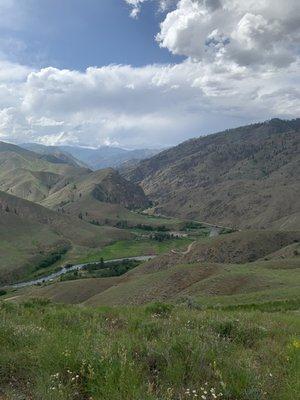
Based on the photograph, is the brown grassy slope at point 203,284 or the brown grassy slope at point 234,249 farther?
the brown grassy slope at point 234,249

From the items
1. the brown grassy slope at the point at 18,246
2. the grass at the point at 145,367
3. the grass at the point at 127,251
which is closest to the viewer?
the grass at the point at 145,367

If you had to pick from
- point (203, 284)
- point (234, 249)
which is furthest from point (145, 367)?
point (234, 249)

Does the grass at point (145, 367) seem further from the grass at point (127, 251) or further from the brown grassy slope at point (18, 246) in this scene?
the grass at point (127, 251)

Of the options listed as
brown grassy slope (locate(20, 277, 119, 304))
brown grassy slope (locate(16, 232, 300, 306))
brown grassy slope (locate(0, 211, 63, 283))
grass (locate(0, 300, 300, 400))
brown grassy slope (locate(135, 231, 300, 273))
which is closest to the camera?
grass (locate(0, 300, 300, 400))

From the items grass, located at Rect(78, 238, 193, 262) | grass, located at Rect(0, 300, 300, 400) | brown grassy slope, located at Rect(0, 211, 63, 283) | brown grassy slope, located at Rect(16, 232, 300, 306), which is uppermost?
grass, located at Rect(0, 300, 300, 400)

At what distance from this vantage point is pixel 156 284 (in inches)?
2206

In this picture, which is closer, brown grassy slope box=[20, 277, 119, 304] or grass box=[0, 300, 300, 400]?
grass box=[0, 300, 300, 400]

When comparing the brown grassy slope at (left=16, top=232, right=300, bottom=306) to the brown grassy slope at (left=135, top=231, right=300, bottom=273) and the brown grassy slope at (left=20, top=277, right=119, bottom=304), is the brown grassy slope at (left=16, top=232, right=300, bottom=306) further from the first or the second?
the brown grassy slope at (left=135, top=231, right=300, bottom=273)

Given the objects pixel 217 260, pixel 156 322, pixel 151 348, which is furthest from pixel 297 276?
pixel 217 260

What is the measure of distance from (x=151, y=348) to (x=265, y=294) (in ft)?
98.4

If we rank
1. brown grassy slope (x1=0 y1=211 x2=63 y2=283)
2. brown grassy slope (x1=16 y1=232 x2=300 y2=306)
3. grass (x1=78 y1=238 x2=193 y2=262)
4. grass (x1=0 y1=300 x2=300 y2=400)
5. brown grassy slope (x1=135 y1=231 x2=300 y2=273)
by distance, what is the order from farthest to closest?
1. grass (x1=78 y1=238 x2=193 y2=262)
2. brown grassy slope (x1=0 y1=211 x2=63 y2=283)
3. brown grassy slope (x1=135 y1=231 x2=300 y2=273)
4. brown grassy slope (x1=16 y1=232 x2=300 y2=306)
5. grass (x1=0 y1=300 x2=300 y2=400)

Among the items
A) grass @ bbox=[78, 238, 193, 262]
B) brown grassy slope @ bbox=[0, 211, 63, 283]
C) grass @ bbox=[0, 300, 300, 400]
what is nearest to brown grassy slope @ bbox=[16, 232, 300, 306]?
grass @ bbox=[0, 300, 300, 400]

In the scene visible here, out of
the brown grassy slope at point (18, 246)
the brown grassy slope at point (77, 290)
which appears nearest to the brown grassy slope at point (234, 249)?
the brown grassy slope at point (77, 290)

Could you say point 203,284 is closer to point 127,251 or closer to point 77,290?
point 77,290
